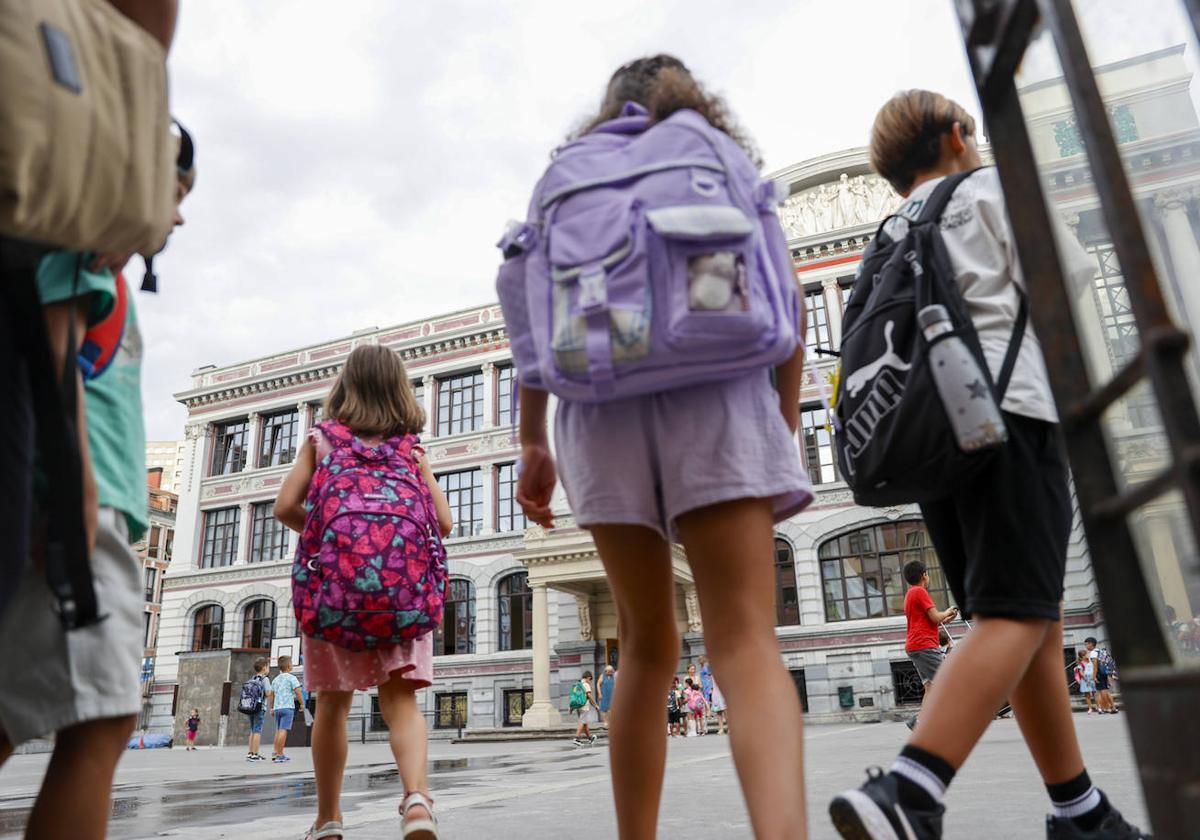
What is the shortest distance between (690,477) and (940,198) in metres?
1.09

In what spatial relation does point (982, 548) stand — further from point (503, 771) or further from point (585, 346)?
point (503, 771)

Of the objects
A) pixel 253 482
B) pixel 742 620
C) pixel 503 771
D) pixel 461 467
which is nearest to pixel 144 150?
pixel 742 620

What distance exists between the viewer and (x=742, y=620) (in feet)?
5.37

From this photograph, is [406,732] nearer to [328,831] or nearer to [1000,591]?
[328,831]

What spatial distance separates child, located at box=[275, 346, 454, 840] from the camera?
2.60 metres

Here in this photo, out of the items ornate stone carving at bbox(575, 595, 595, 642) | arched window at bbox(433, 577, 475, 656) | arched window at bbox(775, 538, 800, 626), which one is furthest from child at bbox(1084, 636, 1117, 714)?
arched window at bbox(433, 577, 475, 656)

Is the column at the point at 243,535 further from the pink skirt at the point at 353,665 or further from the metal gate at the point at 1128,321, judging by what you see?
the metal gate at the point at 1128,321

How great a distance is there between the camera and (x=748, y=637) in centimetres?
162

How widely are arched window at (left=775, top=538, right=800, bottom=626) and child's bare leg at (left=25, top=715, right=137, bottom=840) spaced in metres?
23.2

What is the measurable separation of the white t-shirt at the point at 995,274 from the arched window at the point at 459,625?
88.5 ft

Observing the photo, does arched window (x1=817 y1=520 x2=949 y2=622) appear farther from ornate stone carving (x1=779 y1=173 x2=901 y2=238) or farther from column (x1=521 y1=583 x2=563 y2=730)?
ornate stone carving (x1=779 y1=173 x2=901 y2=238)

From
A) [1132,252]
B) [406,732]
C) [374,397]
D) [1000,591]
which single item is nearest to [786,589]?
[374,397]

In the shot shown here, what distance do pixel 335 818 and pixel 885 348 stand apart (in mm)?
2033

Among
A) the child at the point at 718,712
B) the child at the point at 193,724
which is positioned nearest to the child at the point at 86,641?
the child at the point at 718,712
